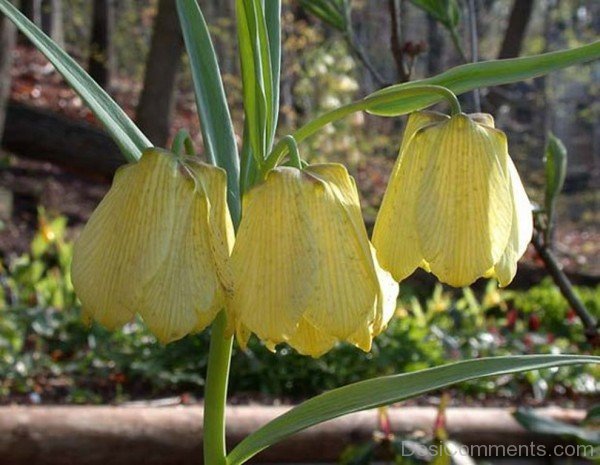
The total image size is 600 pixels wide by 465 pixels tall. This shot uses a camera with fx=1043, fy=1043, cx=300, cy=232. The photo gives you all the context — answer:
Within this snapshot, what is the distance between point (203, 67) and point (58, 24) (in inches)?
386

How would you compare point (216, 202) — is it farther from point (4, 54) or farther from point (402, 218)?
point (4, 54)

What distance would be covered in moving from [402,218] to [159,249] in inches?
6.9

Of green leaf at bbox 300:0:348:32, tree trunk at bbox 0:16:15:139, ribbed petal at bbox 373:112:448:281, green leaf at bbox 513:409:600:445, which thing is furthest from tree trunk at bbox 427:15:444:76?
ribbed petal at bbox 373:112:448:281

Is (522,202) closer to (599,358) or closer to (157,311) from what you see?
(599,358)

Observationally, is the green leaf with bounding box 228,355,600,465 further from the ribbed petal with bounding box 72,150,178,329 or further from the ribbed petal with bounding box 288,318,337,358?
the ribbed petal with bounding box 72,150,178,329

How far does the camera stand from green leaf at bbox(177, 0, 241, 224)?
816 millimetres

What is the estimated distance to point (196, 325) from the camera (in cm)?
66

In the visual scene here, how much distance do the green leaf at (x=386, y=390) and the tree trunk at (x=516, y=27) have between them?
673 cm

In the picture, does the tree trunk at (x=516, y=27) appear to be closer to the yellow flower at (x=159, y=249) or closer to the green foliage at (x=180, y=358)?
the green foliage at (x=180, y=358)

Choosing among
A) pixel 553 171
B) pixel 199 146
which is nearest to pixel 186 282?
→ pixel 553 171

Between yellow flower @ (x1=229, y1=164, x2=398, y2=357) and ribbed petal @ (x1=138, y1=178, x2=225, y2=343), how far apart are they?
0.02 meters

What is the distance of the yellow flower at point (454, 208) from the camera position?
701 mm

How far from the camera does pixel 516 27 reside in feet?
23.7

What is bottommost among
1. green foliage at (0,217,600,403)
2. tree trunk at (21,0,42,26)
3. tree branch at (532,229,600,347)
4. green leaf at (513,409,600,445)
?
green foliage at (0,217,600,403)
